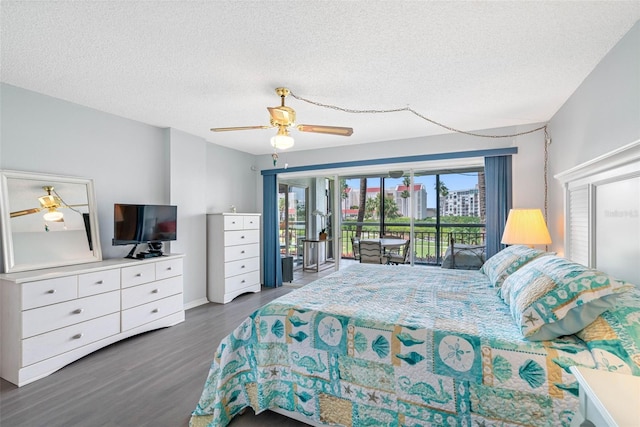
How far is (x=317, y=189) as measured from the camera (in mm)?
5707

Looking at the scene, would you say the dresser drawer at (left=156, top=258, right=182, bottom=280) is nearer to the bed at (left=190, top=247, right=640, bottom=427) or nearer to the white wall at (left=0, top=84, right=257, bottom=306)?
the white wall at (left=0, top=84, right=257, bottom=306)

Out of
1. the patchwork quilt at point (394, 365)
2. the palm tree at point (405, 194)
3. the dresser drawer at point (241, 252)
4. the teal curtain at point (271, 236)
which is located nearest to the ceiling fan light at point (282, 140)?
the patchwork quilt at point (394, 365)

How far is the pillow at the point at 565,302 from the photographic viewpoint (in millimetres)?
1391

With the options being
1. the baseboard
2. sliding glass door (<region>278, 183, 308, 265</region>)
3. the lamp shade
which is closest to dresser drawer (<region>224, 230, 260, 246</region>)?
sliding glass door (<region>278, 183, 308, 265</region>)

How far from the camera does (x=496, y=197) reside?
3.88 m

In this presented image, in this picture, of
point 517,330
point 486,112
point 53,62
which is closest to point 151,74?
point 53,62

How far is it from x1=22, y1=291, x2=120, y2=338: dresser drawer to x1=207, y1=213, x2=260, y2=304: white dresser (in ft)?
5.17

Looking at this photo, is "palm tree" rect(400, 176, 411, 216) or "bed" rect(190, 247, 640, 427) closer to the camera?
"bed" rect(190, 247, 640, 427)

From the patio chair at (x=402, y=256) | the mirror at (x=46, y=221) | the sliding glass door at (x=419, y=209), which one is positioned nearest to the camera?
the mirror at (x=46, y=221)

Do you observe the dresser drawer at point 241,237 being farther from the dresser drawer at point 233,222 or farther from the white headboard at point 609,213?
the white headboard at point 609,213

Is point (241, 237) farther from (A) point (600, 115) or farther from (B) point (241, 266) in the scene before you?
(A) point (600, 115)

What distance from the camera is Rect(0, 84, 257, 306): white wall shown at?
8.96ft

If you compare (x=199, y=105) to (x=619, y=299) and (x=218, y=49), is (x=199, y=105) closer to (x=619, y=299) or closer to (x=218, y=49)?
(x=218, y=49)

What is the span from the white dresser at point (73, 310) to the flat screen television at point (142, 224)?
0.85 ft
